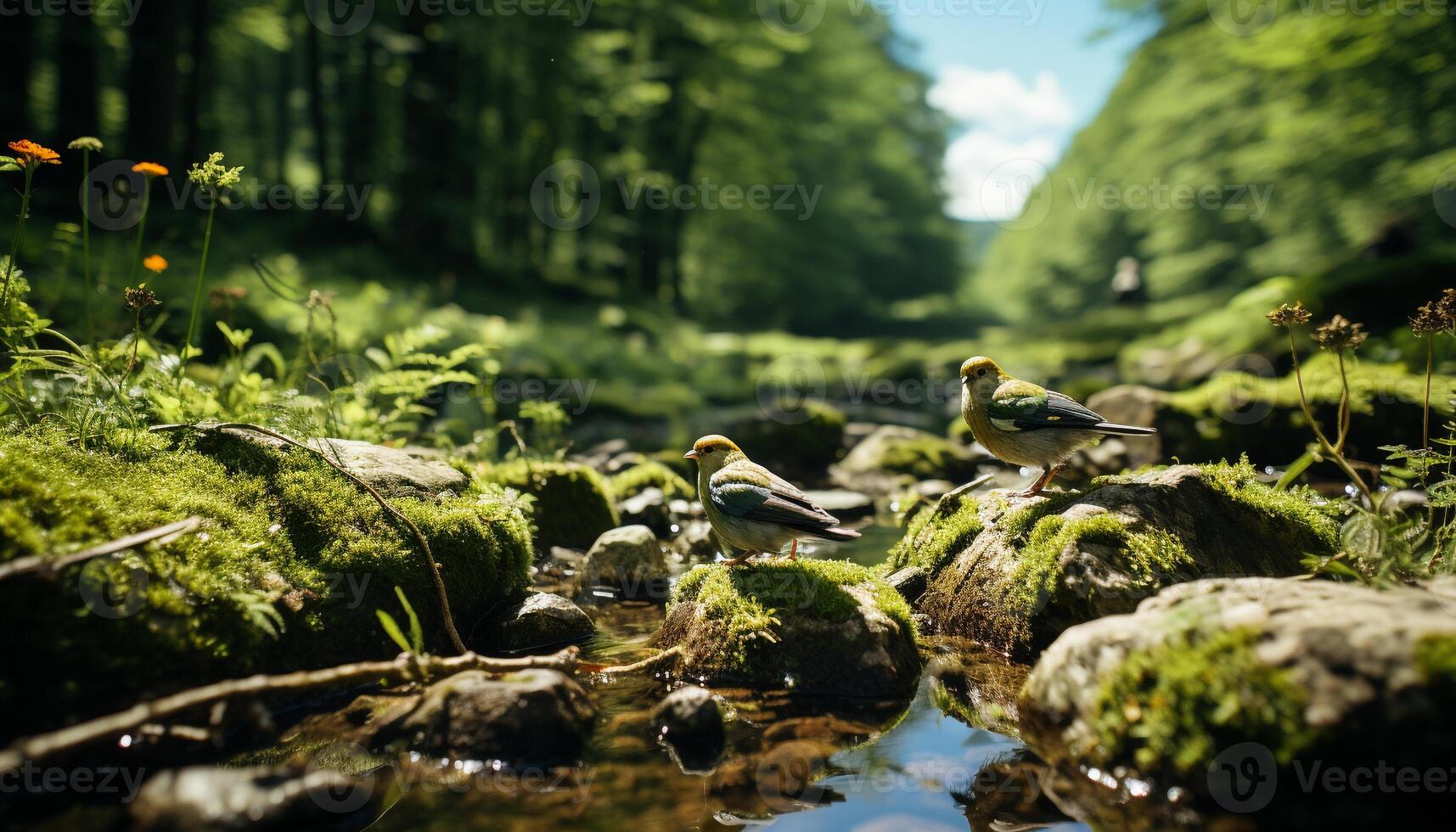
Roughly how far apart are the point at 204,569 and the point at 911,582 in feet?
13.3

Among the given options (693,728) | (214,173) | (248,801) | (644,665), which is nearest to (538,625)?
(644,665)

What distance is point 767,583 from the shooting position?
→ 4.26 metres

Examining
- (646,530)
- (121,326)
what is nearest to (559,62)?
(121,326)

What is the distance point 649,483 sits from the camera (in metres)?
8.99

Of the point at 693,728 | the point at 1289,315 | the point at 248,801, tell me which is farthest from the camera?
the point at 1289,315

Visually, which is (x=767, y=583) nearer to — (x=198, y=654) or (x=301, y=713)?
(x=301, y=713)

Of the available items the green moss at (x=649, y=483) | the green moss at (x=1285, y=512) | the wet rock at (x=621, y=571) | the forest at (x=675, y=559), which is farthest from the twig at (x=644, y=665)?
the green moss at (x=649, y=483)

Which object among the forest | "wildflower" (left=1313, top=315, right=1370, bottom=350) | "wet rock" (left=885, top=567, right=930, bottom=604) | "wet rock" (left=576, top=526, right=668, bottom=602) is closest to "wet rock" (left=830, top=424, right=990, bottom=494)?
the forest

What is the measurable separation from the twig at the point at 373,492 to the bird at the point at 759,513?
1517mm

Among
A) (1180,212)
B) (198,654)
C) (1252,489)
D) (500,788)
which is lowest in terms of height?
(500,788)

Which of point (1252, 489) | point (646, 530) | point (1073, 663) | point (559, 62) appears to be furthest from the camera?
point (559, 62)

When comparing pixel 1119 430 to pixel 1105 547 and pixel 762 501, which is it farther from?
pixel 762 501

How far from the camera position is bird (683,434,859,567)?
4188mm

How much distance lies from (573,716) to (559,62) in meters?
22.0
